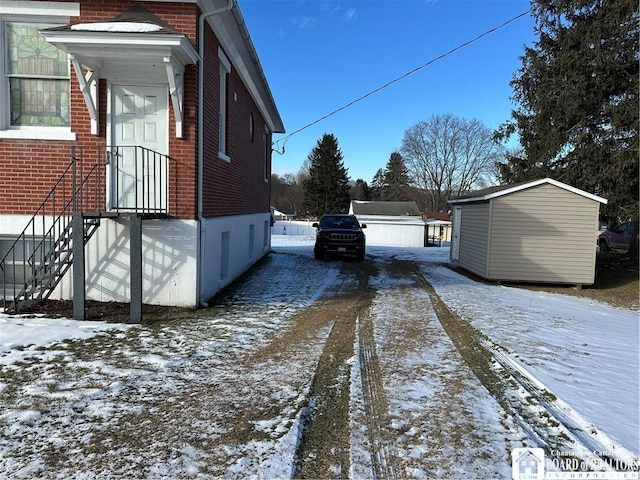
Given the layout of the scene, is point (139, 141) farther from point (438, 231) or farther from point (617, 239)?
point (438, 231)

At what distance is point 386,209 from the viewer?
51625mm

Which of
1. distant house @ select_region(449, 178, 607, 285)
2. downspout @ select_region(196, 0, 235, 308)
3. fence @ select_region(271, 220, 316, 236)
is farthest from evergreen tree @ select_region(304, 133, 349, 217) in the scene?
downspout @ select_region(196, 0, 235, 308)

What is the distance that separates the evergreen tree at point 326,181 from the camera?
53.5 metres

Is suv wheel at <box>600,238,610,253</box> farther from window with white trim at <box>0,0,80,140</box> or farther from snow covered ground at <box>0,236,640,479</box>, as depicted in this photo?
window with white trim at <box>0,0,80,140</box>

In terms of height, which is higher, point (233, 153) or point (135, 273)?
point (233, 153)

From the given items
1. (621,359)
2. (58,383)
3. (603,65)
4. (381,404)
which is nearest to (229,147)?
(58,383)

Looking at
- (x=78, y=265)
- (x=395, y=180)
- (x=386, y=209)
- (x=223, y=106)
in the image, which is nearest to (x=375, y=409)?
(x=78, y=265)

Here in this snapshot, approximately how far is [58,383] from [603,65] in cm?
1632

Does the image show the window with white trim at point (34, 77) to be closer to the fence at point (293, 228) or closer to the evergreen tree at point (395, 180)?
the fence at point (293, 228)

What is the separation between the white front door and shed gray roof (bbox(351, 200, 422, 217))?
4383 cm

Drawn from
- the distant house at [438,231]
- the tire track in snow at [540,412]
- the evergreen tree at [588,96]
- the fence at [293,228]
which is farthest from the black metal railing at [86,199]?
the fence at [293,228]

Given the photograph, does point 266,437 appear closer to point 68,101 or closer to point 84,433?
point 84,433

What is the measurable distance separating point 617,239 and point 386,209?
3189 cm

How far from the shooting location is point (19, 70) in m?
6.66
